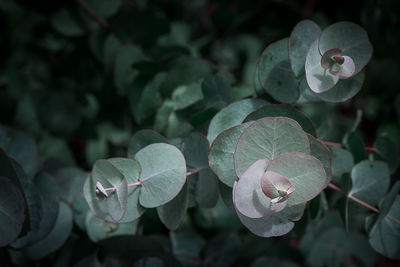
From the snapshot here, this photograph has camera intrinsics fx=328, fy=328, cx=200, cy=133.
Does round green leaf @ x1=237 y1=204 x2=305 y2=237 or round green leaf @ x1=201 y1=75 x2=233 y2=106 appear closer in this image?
round green leaf @ x1=237 y1=204 x2=305 y2=237

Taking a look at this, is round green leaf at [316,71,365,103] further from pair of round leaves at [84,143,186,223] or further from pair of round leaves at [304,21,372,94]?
pair of round leaves at [84,143,186,223]

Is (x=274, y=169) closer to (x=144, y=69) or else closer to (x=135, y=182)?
(x=135, y=182)

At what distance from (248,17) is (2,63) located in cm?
58

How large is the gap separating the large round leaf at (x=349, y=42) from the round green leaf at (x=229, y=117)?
9 centimetres

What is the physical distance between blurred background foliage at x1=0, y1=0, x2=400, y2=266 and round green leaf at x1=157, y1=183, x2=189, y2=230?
0.15 meters

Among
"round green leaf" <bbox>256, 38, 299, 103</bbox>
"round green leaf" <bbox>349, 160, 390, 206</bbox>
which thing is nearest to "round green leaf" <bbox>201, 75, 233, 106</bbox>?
"round green leaf" <bbox>256, 38, 299, 103</bbox>

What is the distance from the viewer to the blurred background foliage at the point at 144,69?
533 millimetres

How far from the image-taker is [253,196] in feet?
0.88

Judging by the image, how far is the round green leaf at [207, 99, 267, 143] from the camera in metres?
0.33

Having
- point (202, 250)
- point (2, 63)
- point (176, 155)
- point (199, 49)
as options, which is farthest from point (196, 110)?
point (2, 63)

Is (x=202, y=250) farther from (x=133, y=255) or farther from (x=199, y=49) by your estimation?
(x=199, y=49)

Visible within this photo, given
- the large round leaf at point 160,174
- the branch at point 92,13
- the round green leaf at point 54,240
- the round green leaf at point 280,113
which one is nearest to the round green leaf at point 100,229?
the round green leaf at point 54,240

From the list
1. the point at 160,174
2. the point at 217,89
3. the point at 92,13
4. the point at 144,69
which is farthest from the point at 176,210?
the point at 92,13

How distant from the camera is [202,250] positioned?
0.53 metres
